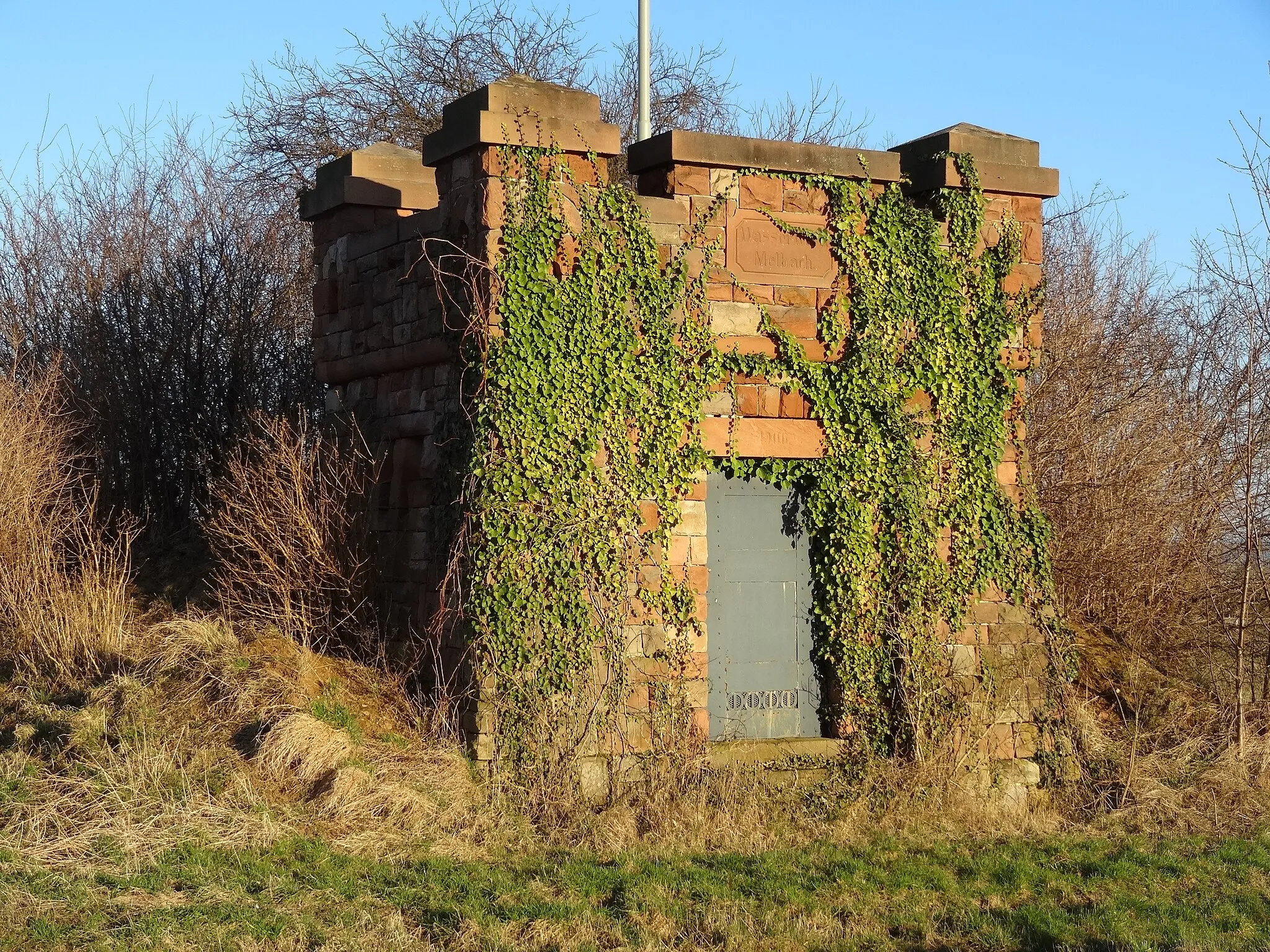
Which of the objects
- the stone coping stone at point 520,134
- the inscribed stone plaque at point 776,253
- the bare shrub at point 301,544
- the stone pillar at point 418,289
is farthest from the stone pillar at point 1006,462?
the bare shrub at point 301,544

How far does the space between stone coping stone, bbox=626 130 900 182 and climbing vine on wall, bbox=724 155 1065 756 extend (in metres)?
0.13

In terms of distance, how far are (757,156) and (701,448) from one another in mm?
2043

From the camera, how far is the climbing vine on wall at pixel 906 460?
9.12 meters

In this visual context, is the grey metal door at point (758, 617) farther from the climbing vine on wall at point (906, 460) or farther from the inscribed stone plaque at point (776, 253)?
the inscribed stone plaque at point (776, 253)

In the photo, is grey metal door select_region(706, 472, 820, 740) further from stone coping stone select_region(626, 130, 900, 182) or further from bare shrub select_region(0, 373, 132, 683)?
bare shrub select_region(0, 373, 132, 683)

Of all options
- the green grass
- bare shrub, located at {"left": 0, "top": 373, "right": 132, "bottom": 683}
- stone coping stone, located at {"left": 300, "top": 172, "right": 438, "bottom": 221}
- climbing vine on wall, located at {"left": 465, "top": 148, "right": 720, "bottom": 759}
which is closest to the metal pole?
stone coping stone, located at {"left": 300, "top": 172, "right": 438, "bottom": 221}

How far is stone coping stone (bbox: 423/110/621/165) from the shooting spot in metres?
8.26

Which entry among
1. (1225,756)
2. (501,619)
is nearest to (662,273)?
(501,619)

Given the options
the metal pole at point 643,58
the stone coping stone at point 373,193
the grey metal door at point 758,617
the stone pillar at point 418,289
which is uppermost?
the metal pole at point 643,58

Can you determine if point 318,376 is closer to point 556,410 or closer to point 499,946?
point 556,410

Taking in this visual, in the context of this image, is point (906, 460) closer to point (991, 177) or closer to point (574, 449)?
point (991, 177)

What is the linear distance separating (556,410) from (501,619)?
1.34 metres

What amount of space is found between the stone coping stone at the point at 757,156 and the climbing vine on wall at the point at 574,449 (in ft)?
1.56

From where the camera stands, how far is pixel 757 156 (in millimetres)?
9000
